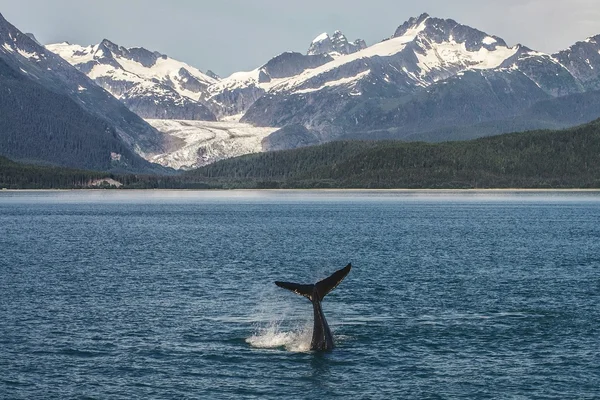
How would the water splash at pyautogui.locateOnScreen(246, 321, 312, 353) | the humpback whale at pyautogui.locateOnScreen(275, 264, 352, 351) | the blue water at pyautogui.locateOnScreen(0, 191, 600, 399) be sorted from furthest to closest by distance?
the water splash at pyautogui.locateOnScreen(246, 321, 312, 353) < the humpback whale at pyautogui.locateOnScreen(275, 264, 352, 351) < the blue water at pyautogui.locateOnScreen(0, 191, 600, 399)

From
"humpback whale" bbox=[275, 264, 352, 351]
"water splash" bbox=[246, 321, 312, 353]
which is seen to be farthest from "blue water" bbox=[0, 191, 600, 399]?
"humpback whale" bbox=[275, 264, 352, 351]

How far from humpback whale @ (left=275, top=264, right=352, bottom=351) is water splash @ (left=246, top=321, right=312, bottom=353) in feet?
3.69

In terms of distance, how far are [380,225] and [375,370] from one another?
140431mm

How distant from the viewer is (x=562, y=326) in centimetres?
6538

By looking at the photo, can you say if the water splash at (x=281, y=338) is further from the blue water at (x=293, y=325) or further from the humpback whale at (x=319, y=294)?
the humpback whale at (x=319, y=294)

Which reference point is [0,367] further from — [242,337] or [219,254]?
[219,254]

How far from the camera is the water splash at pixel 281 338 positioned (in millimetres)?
60444

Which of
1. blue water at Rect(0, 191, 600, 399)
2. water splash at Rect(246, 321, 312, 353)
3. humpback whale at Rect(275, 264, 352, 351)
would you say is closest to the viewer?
blue water at Rect(0, 191, 600, 399)

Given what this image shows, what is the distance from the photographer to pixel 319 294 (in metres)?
56.1

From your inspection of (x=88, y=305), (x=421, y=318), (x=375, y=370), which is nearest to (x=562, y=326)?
(x=421, y=318)

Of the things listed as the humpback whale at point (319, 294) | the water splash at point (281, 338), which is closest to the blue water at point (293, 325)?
the water splash at point (281, 338)

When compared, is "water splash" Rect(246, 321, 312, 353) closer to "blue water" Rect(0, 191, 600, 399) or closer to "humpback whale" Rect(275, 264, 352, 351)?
"blue water" Rect(0, 191, 600, 399)

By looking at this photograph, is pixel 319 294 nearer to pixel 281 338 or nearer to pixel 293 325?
pixel 281 338

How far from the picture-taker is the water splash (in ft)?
198
